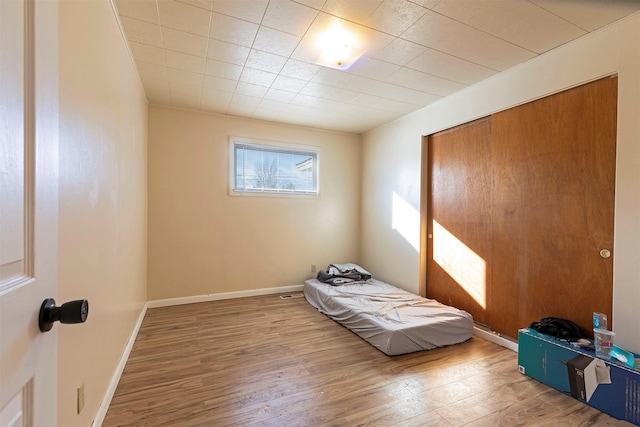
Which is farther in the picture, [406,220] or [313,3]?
[406,220]

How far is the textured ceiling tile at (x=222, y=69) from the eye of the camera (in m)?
2.57

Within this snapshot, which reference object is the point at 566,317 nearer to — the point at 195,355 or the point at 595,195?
the point at 595,195

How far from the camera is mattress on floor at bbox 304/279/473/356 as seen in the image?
8.30 feet

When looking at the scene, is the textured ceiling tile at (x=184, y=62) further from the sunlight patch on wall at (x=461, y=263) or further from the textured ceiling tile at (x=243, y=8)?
the sunlight patch on wall at (x=461, y=263)

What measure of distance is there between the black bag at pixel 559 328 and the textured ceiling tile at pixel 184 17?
11.2ft

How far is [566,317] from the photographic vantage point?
227cm

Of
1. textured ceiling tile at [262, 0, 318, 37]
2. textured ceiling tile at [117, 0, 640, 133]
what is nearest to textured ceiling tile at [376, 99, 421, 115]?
textured ceiling tile at [117, 0, 640, 133]

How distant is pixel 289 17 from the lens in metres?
1.96

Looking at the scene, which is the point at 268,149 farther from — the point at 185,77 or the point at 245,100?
the point at 185,77

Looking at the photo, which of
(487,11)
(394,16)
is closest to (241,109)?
(394,16)

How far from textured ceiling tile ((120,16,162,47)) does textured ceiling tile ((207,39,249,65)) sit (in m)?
0.37

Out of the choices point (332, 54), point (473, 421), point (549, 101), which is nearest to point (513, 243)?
point (549, 101)

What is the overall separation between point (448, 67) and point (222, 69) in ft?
6.92

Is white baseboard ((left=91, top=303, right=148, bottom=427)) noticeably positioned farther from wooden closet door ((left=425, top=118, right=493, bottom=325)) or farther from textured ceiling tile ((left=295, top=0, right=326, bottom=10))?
wooden closet door ((left=425, top=118, right=493, bottom=325))
